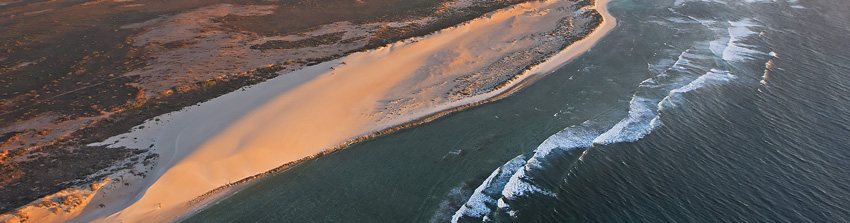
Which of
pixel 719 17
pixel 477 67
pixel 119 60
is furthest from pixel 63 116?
pixel 719 17

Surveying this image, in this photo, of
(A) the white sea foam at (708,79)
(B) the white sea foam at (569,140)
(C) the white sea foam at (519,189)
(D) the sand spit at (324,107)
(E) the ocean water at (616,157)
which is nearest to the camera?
(E) the ocean water at (616,157)

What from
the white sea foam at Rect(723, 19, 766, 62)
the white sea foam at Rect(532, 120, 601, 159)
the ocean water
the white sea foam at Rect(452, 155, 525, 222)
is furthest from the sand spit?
the white sea foam at Rect(723, 19, 766, 62)

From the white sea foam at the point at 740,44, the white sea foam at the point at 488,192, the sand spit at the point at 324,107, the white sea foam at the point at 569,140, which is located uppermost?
the sand spit at the point at 324,107

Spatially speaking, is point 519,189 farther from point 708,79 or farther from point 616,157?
point 708,79

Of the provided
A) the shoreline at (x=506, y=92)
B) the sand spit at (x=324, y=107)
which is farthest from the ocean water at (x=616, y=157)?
the sand spit at (x=324, y=107)

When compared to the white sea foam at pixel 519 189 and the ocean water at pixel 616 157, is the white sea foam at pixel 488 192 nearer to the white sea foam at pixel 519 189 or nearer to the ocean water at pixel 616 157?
the ocean water at pixel 616 157

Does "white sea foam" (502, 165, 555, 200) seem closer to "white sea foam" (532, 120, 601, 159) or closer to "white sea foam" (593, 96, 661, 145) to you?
"white sea foam" (532, 120, 601, 159)
